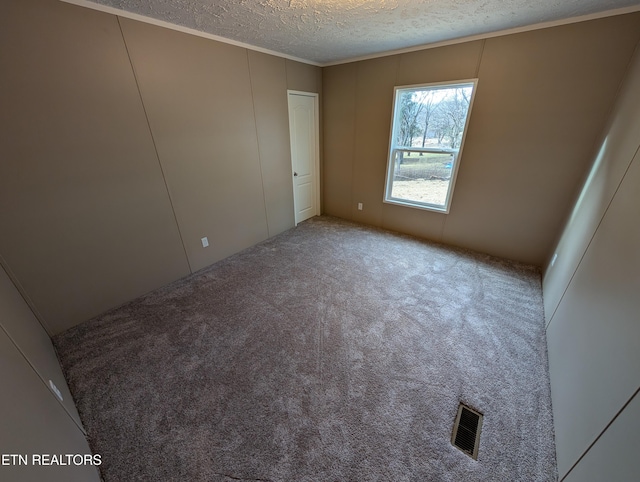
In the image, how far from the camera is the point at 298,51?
3.20 m

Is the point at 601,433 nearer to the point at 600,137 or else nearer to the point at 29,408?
the point at 29,408

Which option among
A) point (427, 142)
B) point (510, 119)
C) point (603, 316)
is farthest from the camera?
point (427, 142)

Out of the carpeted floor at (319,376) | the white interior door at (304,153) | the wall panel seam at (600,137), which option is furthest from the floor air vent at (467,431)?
the white interior door at (304,153)

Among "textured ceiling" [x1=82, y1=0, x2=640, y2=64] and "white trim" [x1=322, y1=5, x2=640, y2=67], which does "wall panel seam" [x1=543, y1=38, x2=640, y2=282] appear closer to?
"white trim" [x1=322, y1=5, x2=640, y2=67]

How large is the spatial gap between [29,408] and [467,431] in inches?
85.0

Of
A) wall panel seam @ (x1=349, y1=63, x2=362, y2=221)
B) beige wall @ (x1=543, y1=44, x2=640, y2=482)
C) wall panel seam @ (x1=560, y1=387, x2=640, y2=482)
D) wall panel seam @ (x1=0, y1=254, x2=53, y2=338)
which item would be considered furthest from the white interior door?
wall panel seam @ (x1=560, y1=387, x2=640, y2=482)

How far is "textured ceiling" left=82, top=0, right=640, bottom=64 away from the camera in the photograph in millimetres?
1913

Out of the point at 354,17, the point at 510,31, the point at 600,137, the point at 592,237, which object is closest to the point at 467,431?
the point at 592,237

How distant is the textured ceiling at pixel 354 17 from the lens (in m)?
1.91

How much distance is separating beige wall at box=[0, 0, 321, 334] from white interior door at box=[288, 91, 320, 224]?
0.56 meters

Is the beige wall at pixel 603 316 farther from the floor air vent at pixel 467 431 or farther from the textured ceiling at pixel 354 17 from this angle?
the textured ceiling at pixel 354 17

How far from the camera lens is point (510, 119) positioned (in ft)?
9.06

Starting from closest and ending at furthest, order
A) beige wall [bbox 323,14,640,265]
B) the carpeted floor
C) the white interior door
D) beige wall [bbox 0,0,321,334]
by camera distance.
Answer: the carpeted floor < beige wall [bbox 0,0,321,334] < beige wall [bbox 323,14,640,265] < the white interior door

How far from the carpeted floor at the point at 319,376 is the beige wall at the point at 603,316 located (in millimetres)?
256
